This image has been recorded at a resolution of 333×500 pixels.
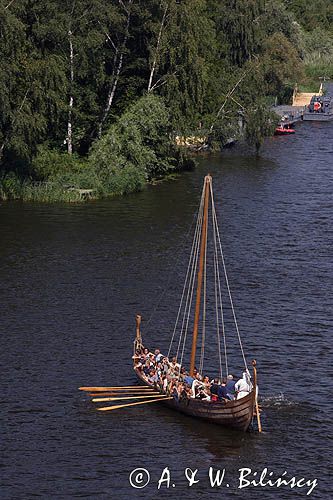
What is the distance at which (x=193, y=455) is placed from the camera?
132 ft

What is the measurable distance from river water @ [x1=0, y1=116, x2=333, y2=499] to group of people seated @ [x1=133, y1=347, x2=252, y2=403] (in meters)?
1.10

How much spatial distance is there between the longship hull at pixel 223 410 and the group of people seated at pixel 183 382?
1.04 feet

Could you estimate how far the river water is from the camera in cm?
3959

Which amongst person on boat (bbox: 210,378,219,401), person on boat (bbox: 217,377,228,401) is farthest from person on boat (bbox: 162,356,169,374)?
person on boat (bbox: 217,377,228,401)

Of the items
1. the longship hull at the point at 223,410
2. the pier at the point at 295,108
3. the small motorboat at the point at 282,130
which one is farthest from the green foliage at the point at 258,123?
the longship hull at the point at 223,410

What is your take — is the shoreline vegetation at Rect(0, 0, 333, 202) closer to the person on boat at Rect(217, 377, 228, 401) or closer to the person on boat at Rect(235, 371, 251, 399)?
the person on boat at Rect(217, 377, 228, 401)

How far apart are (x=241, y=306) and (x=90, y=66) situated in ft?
117

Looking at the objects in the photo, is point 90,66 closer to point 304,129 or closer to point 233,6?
point 233,6

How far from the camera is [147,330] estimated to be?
54281mm

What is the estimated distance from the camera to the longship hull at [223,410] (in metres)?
40.5

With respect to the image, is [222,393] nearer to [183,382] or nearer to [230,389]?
[230,389]

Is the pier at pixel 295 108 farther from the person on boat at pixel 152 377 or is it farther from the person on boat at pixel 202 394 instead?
the person on boat at pixel 202 394

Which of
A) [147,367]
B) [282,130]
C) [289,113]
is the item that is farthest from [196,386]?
[289,113]

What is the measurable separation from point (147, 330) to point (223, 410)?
13543 millimetres
